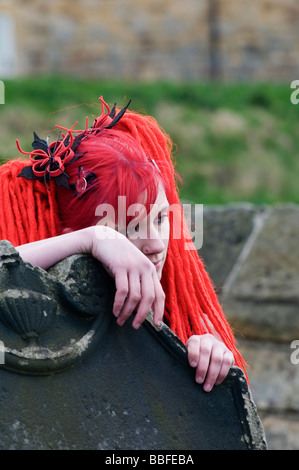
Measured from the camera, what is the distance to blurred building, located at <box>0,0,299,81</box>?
10492mm

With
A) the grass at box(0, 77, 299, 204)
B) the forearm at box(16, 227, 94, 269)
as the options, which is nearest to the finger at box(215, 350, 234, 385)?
the forearm at box(16, 227, 94, 269)

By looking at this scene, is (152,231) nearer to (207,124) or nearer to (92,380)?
(92,380)

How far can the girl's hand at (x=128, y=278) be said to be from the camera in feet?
3.58

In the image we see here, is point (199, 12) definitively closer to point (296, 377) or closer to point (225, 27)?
point (225, 27)

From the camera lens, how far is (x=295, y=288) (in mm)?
2920

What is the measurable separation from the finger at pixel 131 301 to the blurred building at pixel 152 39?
9596 millimetres

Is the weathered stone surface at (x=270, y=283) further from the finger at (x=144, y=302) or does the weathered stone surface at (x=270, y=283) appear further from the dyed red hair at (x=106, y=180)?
the finger at (x=144, y=302)

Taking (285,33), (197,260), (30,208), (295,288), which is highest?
(30,208)

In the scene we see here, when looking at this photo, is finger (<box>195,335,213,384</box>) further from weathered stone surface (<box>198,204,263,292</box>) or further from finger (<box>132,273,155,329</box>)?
weathered stone surface (<box>198,204,263,292</box>)

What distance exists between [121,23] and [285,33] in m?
2.40

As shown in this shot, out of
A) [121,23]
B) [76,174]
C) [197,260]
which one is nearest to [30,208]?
[76,174]

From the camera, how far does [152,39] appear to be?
37.2 ft

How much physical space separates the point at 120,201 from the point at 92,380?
1.30 feet

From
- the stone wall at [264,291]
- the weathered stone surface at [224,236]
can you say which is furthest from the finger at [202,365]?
the weathered stone surface at [224,236]
